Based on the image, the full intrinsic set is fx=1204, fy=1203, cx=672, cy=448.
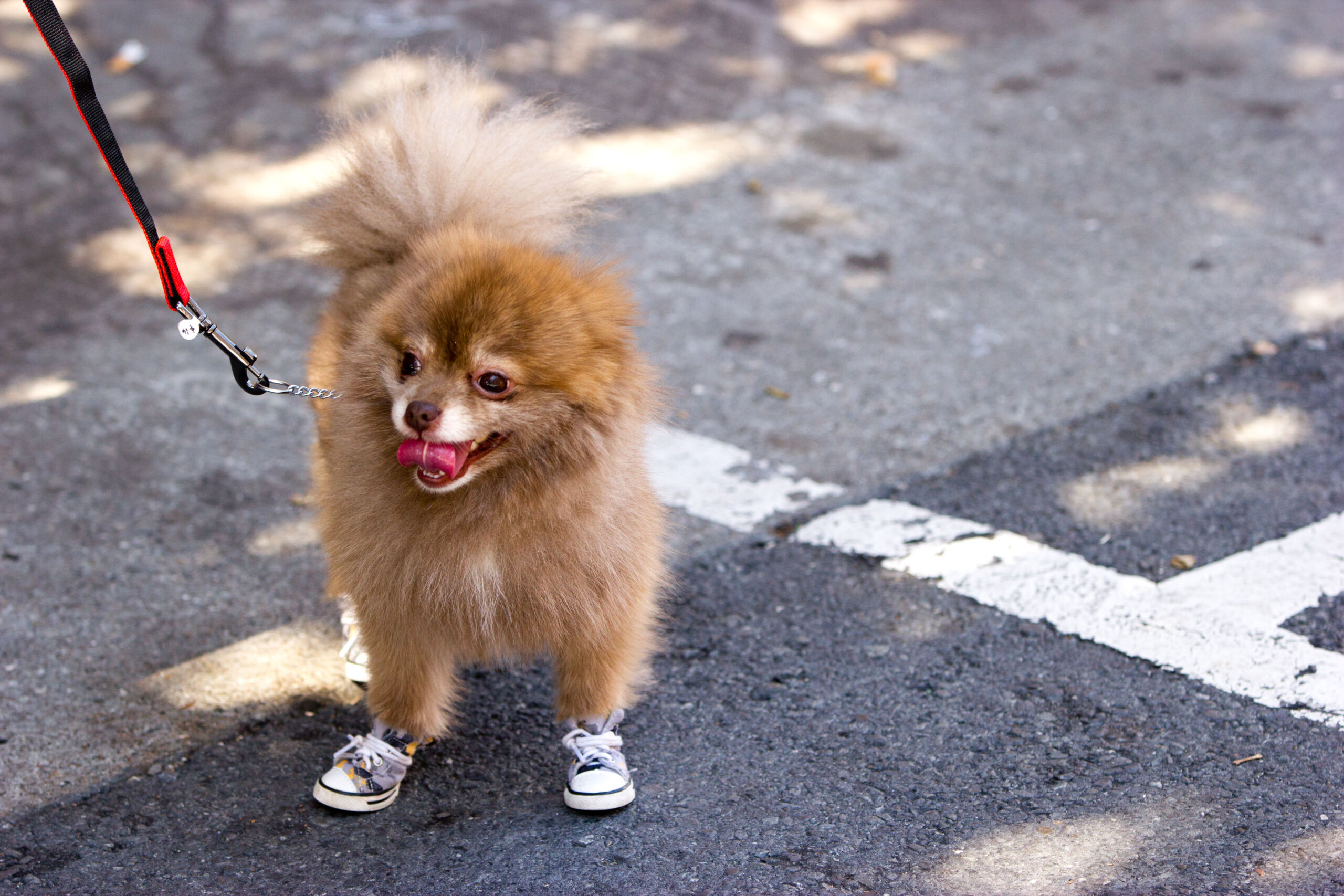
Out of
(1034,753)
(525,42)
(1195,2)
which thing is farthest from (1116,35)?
(1034,753)

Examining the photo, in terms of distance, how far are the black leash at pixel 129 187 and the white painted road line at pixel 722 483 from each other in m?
1.45

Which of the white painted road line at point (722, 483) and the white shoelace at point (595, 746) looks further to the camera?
the white painted road line at point (722, 483)

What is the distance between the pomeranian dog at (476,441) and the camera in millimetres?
2494

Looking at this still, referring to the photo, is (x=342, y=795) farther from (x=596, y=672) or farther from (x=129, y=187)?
(x=129, y=187)

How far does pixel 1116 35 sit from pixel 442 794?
7006mm

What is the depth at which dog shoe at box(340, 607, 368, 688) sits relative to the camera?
333 cm

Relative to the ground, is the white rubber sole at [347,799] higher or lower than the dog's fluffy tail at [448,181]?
lower

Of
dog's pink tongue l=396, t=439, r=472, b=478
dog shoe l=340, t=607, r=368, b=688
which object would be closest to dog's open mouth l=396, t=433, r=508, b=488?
dog's pink tongue l=396, t=439, r=472, b=478

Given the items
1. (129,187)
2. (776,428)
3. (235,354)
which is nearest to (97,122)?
(129,187)

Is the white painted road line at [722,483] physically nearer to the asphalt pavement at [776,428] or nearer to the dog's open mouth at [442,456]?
the asphalt pavement at [776,428]

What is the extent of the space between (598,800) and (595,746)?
127 mm

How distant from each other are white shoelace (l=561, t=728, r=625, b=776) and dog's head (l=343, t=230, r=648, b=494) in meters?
0.75

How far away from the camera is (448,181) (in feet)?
10.0

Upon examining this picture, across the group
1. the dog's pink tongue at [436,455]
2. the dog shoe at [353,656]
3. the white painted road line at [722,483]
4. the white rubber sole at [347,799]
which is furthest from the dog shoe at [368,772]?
the white painted road line at [722,483]
